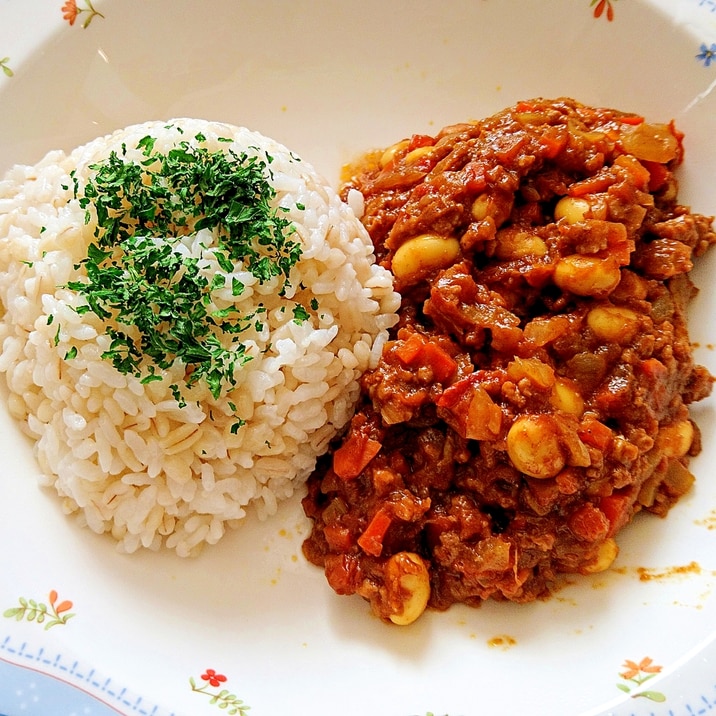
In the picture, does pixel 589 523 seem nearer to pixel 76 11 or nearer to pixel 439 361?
pixel 439 361

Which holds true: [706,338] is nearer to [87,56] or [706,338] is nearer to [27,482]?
[27,482]

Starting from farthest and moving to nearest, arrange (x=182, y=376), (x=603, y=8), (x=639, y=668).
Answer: (x=603, y=8) < (x=182, y=376) < (x=639, y=668)

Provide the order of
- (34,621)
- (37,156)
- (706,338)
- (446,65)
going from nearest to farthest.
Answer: (34,621)
(706,338)
(37,156)
(446,65)

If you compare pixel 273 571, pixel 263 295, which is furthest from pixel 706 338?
pixel 273 571

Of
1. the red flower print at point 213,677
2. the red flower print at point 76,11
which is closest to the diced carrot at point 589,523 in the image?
the red flower print at point 213,677

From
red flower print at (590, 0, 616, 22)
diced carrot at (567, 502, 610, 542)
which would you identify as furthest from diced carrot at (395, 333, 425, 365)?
red flower print at (590, 0, 616, 22)

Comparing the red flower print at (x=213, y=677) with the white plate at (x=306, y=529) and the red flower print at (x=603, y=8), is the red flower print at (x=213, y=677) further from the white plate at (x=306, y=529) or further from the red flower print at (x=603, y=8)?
the red flower print at (x=603, y=8)

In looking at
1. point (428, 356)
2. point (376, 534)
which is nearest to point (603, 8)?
point (428, 356)
